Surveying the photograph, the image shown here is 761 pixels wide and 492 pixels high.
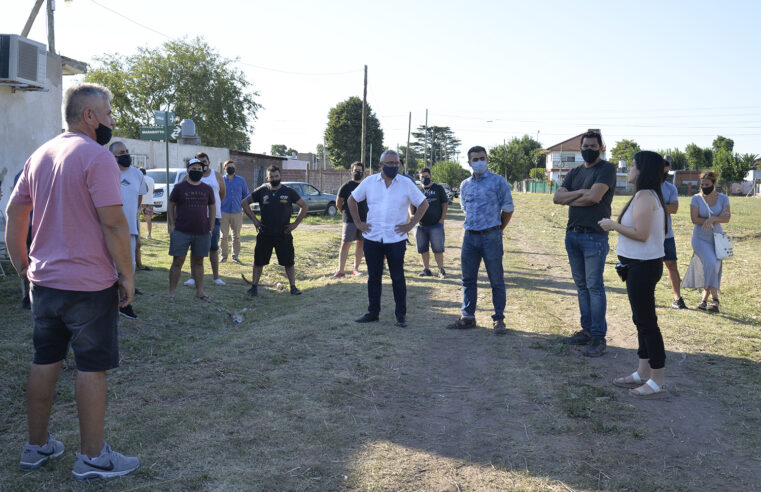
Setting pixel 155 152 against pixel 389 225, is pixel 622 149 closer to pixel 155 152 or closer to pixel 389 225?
pixel 155 152

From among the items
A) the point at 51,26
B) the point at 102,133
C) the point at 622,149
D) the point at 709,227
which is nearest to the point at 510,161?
the point at 622,149

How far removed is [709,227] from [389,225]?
4.28 m

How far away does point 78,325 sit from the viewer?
335cm

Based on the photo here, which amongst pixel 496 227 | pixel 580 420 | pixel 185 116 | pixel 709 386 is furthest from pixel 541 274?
pixel 185 116

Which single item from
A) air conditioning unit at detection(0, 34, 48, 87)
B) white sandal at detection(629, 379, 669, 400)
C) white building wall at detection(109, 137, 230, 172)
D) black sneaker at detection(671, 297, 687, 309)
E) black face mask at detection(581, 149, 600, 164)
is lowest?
white sandal at detection(629, 379, 669, 400)

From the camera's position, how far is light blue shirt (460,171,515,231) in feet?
23.1

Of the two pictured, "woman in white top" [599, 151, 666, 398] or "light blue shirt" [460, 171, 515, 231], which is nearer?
"woman in white top" [599, 151, 666, 398]

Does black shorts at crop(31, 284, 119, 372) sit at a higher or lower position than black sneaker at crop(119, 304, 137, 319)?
higher

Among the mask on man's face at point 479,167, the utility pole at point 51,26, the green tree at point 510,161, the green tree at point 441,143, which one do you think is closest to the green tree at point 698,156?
the green tree at point 510,161

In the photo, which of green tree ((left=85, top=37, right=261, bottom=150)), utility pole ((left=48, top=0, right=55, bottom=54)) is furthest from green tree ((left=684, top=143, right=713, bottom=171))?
utility pole ((left=48, top=0, right=55, bottom=54))

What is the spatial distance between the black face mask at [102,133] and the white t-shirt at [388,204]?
13.1ft

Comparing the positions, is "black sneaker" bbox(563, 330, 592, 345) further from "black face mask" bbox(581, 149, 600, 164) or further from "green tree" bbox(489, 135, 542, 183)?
"green tree" bbox(489, 135, 542, 183)

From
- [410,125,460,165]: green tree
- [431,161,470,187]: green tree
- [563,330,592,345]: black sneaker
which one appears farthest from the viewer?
[410,125,460,165]: green tree

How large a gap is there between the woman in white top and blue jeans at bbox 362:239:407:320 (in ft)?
9.23
